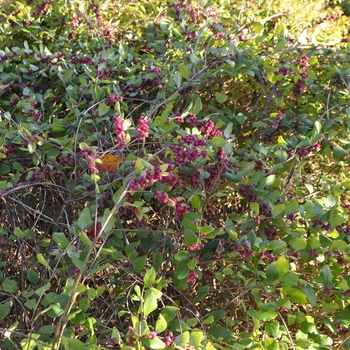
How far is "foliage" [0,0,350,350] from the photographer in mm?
1914

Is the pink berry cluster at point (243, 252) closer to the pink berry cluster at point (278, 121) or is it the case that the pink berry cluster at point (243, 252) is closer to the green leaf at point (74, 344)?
the green leaf at point (74, 344)

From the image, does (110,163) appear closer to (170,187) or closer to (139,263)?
(170,187)

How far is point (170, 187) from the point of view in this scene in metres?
2.16

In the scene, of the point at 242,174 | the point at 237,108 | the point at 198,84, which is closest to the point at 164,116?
the point at 242,174

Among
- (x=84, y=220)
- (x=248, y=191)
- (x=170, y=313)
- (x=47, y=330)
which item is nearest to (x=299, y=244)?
(x=248, y=191)

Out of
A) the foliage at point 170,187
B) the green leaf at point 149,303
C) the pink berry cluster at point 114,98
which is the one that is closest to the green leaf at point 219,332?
the foliage at point 170,187

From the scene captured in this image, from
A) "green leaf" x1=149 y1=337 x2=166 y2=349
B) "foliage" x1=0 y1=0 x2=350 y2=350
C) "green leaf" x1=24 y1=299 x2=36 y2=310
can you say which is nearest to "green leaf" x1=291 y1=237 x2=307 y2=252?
"foliage" x1=0 y1=0 x2=350 y2=350

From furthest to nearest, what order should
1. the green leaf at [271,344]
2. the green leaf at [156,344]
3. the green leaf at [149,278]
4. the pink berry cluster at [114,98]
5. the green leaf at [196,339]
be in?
the pink berry cluster at [114,98] → the green leaf at [271,344] → the green leaf at [149,278] → the green leaf at [196,339] → the green leaf at [156,344]

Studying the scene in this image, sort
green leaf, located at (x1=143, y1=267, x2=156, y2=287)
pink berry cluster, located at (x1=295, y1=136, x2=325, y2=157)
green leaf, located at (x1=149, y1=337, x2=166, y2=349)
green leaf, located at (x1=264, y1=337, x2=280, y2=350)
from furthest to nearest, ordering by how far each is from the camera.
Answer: pink berry cluster, located at (x1=295, y1=136, x2=325, y2=157) < green leaf, located at (x1=264, y1=337, x2=280, y2=350) < green leaf, located at (x1=143, y1=267, x2=156, y2=287) < green leaf, located at (x1=149, y1=337, x2=166, y2=349)

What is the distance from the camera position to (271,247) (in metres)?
2.01

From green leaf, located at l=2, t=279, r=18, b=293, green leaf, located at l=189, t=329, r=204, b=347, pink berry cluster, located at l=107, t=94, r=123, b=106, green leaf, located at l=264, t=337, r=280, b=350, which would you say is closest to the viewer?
green leaf, located at l=189, t=329, r=204, b=347

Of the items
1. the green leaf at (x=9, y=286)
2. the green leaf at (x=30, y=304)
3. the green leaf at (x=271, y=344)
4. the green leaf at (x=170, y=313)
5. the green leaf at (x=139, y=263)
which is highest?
the green leaf at (x=30, y=304)

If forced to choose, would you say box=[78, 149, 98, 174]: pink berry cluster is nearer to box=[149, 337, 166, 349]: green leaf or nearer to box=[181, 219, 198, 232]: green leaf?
box=[181, 219, 198, 232]: green leaf

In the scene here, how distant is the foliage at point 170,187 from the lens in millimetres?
1914
